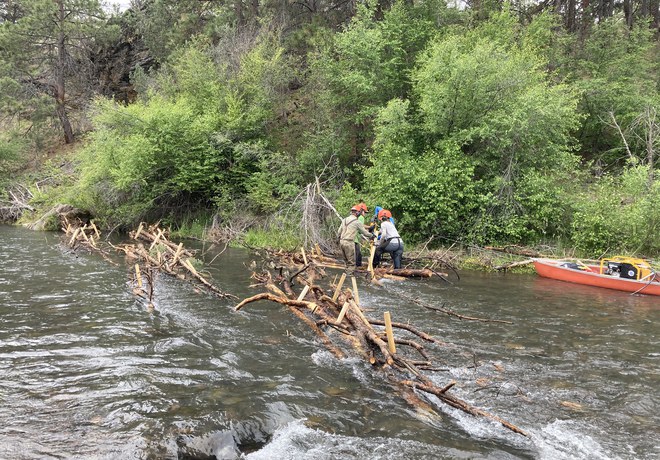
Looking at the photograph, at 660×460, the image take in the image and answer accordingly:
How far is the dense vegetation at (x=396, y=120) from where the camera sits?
15.4 m

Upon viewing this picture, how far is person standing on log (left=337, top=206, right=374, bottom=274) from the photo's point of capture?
13.4 m

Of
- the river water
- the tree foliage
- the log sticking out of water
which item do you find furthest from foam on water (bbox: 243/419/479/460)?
the tree foliage

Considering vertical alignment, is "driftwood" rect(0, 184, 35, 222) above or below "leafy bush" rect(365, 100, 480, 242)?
below

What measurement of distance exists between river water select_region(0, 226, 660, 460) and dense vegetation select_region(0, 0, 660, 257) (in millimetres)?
5595

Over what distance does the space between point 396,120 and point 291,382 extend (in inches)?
480

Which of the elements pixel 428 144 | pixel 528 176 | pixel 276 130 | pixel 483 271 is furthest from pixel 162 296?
pixel 276 130

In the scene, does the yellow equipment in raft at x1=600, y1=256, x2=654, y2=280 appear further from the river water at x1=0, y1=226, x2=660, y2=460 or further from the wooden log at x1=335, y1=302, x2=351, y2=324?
the wooden log at x1=335, y1=302, x2=351, y2=324

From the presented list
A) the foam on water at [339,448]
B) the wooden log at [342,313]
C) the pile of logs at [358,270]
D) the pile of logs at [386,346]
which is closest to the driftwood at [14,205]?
the pile of logs at [358,270]

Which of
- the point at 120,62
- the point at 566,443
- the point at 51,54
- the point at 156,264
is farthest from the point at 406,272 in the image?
the point at 120,62

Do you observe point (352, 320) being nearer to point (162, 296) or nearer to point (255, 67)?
point (162, 296)

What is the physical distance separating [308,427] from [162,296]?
6.47m

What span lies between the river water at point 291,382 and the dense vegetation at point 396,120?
5595mm

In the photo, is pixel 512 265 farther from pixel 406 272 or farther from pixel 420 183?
pixel 420 183

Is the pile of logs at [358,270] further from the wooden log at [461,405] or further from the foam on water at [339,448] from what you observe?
the foam on water at [339,448]
